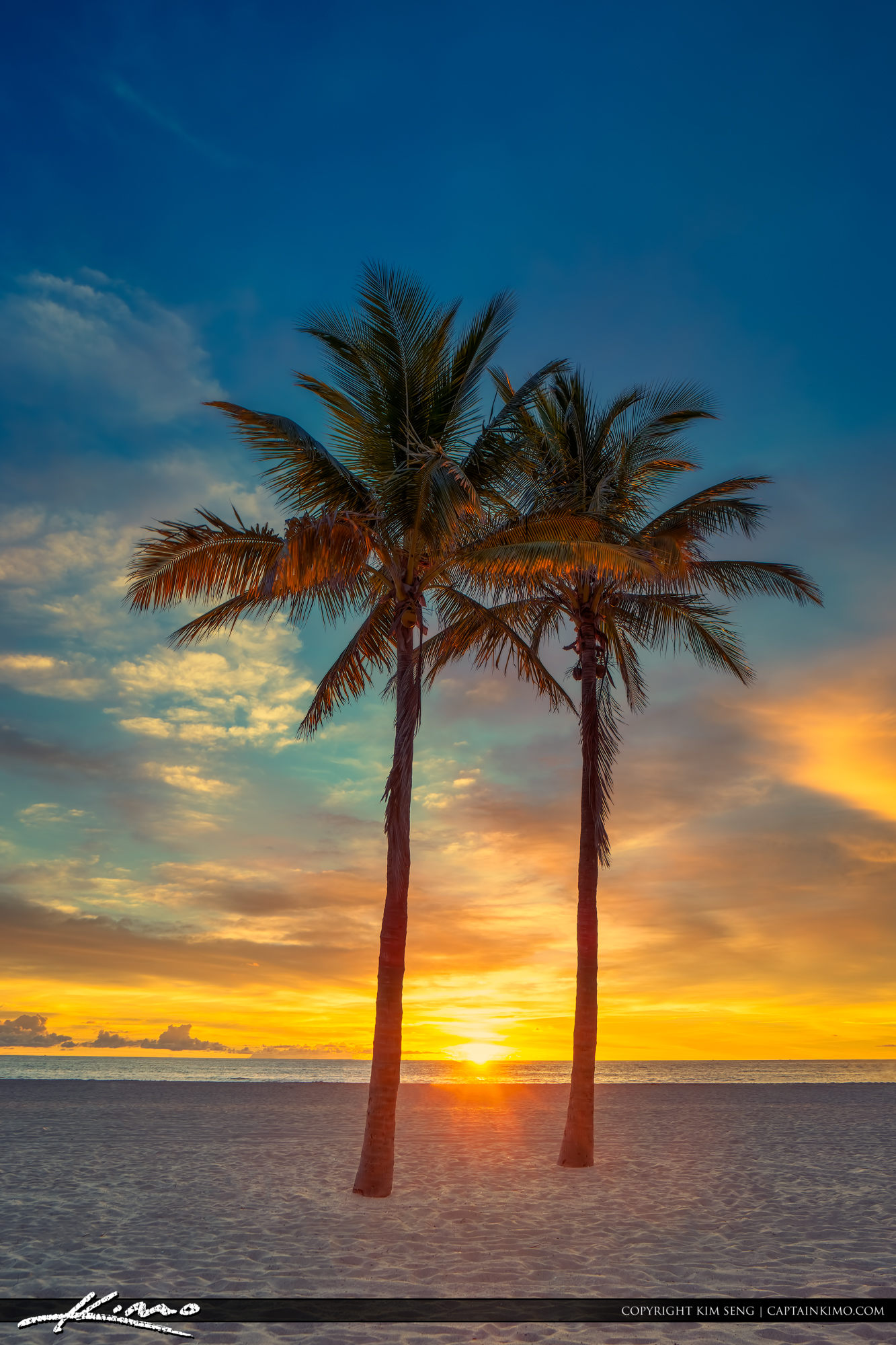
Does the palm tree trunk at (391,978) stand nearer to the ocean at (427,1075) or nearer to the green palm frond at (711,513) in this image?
the green palm frond at (711,513)

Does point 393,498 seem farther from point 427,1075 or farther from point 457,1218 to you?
point 427,1075

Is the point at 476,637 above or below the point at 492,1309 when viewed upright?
above

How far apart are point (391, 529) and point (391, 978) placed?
19.4ft

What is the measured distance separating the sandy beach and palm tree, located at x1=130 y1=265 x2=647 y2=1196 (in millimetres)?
1955

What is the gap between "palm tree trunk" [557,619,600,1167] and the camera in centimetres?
1398

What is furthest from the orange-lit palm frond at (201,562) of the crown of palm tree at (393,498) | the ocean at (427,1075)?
the ocean at (427,1075)

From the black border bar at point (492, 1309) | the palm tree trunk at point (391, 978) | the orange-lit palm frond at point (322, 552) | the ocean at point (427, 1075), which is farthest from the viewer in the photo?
the ocean at point (427, 1075)

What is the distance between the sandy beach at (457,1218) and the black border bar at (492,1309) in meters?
0.22

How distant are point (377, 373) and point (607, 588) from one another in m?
5.06

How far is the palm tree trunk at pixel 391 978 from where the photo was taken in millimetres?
11539

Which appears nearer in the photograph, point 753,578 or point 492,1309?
point 492,1309

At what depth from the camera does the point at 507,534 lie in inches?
500

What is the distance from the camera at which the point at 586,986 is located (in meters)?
14.1

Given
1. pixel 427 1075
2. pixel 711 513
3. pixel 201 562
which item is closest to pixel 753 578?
pixel 711 513
